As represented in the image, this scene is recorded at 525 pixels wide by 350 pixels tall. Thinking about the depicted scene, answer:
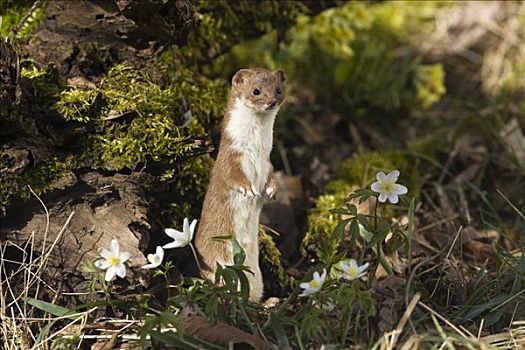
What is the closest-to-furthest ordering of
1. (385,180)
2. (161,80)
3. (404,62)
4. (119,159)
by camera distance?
(385,180) → (119,159) → (161,80) → (404,62)

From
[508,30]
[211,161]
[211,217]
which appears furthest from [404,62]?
[211,217]

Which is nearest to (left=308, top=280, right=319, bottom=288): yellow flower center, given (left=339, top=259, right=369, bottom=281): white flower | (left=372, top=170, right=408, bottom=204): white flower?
(left=339, top=259, right=369, bottom=281): white flower

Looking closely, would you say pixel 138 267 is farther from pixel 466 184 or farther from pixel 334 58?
pixel 334 58

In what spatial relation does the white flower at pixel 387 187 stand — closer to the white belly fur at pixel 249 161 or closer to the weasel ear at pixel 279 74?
the white belly fur at pixel 249 161

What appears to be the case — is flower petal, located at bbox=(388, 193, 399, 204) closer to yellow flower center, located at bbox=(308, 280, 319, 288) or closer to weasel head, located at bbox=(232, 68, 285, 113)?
yellow flower center, located at bbox=(308, 280, 319, 288)

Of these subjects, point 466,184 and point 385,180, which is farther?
point 466,184

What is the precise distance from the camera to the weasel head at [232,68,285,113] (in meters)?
3.72

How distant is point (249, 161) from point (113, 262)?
971 millimetres

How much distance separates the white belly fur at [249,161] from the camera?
3.80 metres

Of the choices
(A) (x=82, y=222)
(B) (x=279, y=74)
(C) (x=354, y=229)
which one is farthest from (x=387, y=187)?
(A) (x=82, y=222)

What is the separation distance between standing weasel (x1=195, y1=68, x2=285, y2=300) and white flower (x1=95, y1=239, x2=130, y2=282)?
2.29ft

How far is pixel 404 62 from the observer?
7059 mm

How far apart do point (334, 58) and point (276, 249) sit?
2.75 m

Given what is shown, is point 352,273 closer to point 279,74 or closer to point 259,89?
point 259,89
